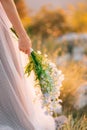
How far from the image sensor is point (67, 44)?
12.0m

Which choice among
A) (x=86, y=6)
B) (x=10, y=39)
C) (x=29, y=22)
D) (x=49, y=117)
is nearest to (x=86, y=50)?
(x=29, y=22)

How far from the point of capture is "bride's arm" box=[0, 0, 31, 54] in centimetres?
434

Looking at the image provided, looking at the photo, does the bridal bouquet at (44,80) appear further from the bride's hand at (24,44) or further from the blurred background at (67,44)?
the blurred background at (67,44)

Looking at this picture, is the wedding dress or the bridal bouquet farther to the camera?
the bridal bouquet

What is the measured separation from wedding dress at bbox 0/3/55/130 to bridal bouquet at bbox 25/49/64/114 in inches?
4.1

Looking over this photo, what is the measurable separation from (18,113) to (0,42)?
583 mm

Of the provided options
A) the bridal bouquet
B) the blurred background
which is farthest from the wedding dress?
the blurred background

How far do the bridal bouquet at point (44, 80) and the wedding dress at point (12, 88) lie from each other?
0.34ft

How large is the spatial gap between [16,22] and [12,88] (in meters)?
0.51

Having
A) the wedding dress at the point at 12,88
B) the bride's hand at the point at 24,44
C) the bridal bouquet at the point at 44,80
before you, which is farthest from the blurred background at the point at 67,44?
the bride's hand at the point at 24,44

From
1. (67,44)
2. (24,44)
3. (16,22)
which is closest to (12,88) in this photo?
(24,44)

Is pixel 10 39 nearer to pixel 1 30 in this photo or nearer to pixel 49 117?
pixel 1 30

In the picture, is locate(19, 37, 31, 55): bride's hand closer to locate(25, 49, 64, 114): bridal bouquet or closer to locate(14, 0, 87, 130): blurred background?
locate(25, 49, 64, 114): bridal bouquet

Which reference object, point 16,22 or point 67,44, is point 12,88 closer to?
point 16,22
